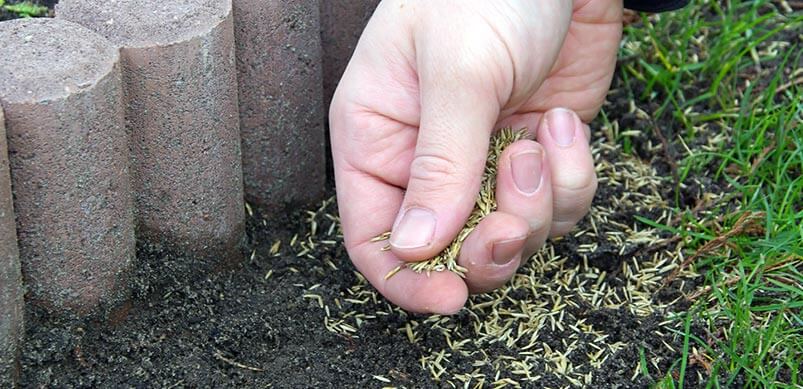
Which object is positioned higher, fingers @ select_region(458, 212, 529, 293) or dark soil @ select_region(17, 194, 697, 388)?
fingers @ select_region(458, 212, 529, 293)

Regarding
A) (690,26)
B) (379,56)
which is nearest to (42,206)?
(379,56)

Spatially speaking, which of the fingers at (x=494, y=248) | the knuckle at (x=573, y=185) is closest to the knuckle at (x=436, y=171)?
the fingers at (x=494, y=248)

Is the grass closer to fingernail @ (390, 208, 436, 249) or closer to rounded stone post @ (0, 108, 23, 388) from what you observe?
rounded stone post @ (0, 108, 23, 388)

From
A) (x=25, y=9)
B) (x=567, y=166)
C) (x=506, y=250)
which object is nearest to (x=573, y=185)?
(x=567, y=166)

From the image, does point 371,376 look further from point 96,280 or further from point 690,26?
point 690,26

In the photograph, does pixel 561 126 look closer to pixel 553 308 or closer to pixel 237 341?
pixel 553 308

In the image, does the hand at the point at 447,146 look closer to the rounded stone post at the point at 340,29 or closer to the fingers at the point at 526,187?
the fingers at the point at 526,187

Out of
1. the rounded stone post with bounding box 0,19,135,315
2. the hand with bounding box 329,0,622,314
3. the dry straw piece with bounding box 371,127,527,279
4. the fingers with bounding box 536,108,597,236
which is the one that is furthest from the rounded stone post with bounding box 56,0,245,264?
the fingers with bounding box 536,108,597,236
